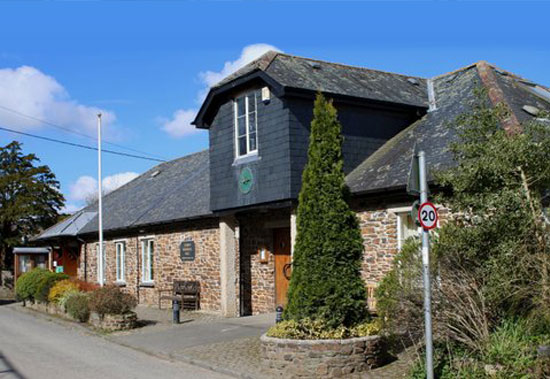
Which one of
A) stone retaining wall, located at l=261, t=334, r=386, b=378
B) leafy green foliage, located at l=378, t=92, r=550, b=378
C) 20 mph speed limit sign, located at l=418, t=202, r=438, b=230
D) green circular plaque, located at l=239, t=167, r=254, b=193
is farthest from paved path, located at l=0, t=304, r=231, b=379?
green circular plaque, located at l=239, t=167, r=254, b=193

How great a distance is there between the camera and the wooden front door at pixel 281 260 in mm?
17859

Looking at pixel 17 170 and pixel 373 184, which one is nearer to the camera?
pixel 373 184

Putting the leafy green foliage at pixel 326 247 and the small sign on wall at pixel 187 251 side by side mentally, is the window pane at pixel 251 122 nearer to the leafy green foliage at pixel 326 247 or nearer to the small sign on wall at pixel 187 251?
the small sign on wall at pixel 187 251

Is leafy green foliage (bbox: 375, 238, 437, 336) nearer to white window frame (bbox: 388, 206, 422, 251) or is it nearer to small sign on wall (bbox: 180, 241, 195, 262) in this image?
white window frame (bbox: 388, 206, 422, 251)

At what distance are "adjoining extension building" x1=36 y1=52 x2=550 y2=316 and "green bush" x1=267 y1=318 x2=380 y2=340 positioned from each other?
3469 mm

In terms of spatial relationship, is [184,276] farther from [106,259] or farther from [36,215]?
[36,215]

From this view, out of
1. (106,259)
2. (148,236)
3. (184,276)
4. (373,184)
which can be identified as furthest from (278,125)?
(106,259)

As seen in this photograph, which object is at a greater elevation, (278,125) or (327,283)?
(278,125)

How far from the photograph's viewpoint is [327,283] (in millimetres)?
10148

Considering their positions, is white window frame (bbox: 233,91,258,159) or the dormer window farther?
the dormer window

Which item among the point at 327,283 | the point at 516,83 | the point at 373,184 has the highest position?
the point at 516,83

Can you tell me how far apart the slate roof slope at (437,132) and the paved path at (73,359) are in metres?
5.62

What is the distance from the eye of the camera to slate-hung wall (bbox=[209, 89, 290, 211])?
15492 millimetres

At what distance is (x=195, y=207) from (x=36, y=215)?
2223cm
